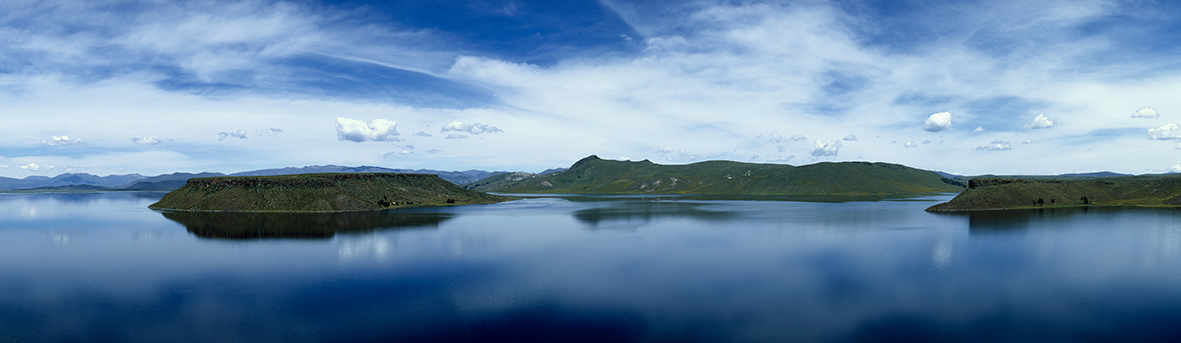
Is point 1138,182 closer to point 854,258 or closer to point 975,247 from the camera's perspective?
point 975,247

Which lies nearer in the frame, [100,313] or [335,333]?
[335,333]

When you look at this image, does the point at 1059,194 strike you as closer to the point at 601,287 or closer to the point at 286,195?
the point at 601,287

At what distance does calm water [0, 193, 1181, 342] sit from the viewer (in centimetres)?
3272

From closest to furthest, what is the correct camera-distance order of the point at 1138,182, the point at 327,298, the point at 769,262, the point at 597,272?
the point at 327,298 → the point at 597,272 → the point at 769,262 → the point at 1138,182

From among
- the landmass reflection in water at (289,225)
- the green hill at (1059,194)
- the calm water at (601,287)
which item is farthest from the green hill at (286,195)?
the green hill at (1059,194)

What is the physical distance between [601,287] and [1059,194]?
571 ft

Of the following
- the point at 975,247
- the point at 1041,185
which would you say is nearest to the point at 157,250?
the point at 975,247

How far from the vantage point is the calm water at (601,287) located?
107 ft

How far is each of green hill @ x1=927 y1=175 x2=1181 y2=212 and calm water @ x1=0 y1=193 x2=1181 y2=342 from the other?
6027 cm

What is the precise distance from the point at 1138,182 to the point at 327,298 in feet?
795

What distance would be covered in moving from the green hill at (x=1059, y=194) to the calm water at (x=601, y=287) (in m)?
60.3

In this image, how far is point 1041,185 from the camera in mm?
153125

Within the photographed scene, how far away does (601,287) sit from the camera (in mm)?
44625

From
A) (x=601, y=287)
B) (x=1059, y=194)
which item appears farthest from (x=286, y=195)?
(x=1059, y=194)
